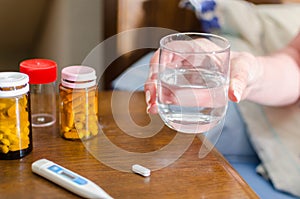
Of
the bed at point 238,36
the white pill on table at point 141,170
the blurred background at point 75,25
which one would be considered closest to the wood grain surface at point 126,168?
the white pill on table at point 141,170

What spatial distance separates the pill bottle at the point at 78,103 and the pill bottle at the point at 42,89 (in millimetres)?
30

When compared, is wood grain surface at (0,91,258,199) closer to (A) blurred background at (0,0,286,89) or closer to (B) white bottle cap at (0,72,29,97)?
(B) white bottle cap at (0,72,29,97)

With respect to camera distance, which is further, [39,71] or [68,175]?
[39,71]

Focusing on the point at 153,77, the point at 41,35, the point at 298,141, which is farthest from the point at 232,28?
the point at 41,35

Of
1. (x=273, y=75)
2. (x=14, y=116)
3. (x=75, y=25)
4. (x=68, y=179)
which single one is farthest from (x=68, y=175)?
(x=75, y=25)

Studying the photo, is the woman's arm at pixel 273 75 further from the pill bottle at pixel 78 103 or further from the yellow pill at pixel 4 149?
the yellow pill at pixel 4 149

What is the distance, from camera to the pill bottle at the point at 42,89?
805mm

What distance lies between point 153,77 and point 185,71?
0.26 feet

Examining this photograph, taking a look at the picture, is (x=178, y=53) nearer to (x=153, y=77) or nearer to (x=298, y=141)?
(x=153, y=77)

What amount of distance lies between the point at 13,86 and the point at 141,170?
20 centimetres

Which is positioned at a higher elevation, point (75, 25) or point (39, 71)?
point (39, 71)

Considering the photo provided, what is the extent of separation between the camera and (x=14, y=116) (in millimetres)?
724

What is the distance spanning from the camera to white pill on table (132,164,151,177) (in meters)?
0.71

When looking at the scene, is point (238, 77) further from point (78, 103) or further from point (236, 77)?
point (78, 103)
